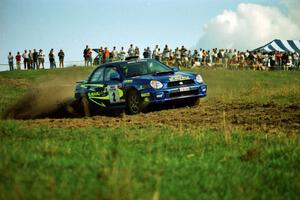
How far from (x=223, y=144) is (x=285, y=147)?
0.93m

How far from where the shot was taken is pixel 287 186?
561 cm

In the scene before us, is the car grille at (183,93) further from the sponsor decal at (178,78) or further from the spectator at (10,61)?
the spectator at (10,61)

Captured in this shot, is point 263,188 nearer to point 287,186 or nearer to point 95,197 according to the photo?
point 287,186

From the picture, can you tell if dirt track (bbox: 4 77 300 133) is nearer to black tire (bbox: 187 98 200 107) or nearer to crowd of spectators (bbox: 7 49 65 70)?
black tire (bbox: 187 98 200 107)

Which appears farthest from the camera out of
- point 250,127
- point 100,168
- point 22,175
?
point 250,127

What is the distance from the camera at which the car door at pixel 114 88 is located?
1355cm

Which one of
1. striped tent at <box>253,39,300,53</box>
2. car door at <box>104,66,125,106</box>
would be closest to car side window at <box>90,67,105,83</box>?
car door at <box>104,66,125,106</box>

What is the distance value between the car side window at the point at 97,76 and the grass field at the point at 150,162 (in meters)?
3.93

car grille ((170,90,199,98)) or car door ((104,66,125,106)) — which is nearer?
car grille ((170,90,199,98))

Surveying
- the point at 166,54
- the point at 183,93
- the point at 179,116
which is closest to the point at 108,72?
the point at 183,93

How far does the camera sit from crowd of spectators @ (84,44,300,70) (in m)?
35.8

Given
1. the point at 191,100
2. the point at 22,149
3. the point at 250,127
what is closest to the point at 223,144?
the point at 250,127

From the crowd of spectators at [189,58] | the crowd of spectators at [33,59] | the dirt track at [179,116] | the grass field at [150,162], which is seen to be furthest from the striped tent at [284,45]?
the grass field at [150,162]

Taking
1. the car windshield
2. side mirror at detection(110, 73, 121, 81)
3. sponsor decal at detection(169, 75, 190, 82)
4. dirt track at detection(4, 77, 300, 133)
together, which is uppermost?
the car windshield
